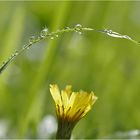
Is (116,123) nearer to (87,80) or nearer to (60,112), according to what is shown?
(87,80)

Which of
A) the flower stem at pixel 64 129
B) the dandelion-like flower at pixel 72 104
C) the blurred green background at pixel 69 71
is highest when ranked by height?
the blurred green background at pixel 69 71

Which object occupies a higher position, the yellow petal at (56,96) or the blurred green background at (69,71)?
the blurred green background at (69,71)

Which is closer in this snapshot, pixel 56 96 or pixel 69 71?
pixel 56 96

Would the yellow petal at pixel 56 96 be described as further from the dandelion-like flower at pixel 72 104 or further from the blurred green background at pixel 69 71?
the blurred green background at pixel 69 71

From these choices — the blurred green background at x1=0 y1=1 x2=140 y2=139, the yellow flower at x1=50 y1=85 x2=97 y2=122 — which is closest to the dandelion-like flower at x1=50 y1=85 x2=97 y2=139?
the yellow flower at x1=50 y1=85 x2=97 y2=122

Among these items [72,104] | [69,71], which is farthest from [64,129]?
[69,71]

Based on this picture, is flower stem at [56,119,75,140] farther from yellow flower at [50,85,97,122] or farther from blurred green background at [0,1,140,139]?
blurred green background at [0,1,140,139]

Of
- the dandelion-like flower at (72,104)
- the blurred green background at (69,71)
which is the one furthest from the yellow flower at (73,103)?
the blurred green background at (69,71)

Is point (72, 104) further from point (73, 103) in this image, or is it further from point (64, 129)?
point (64, 129)
